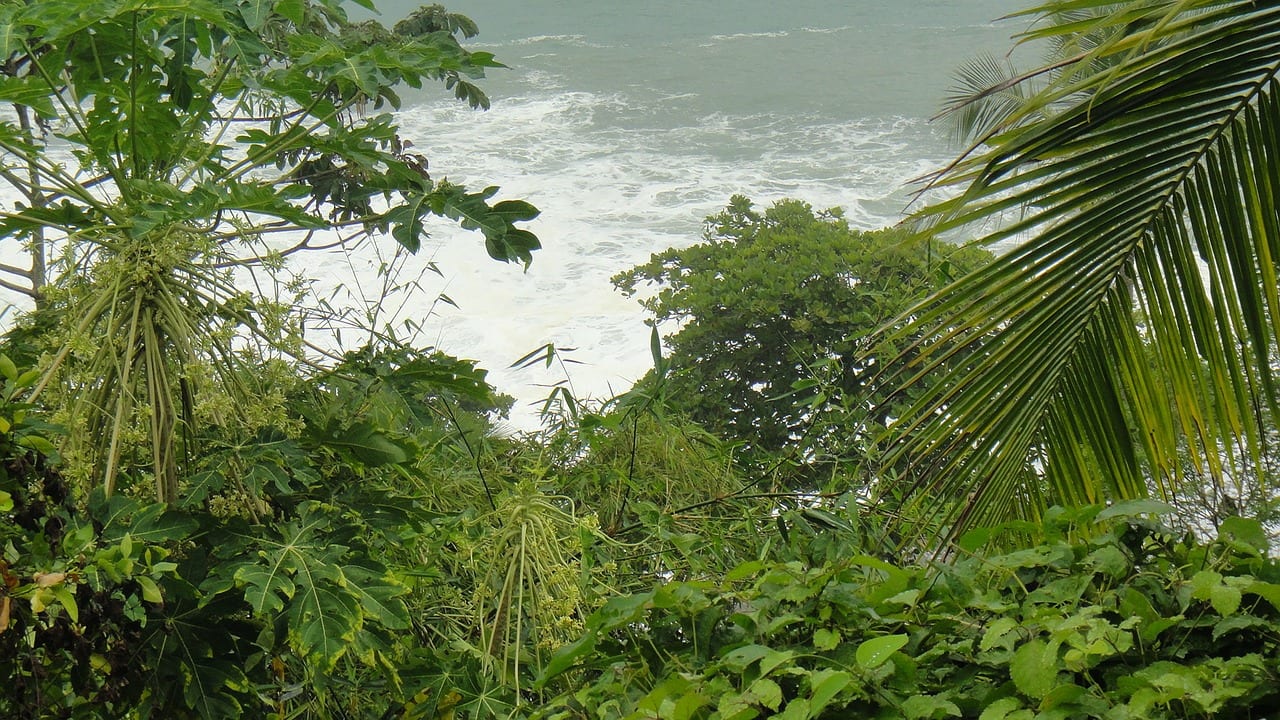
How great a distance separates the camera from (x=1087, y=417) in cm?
161

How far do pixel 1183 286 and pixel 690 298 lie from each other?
5119mm

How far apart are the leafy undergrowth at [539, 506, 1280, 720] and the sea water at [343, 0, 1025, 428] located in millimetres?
10084

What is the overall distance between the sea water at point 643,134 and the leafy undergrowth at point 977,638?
33.1ft

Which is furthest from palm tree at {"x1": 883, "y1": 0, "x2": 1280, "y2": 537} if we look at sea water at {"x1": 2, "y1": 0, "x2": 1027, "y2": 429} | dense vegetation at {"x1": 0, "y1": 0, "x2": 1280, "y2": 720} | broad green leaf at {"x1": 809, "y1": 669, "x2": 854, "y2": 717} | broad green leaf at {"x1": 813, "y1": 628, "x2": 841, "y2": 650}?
sea water at {"x1": 2, "y1": 0, "x2": 1027, "y2": 429}

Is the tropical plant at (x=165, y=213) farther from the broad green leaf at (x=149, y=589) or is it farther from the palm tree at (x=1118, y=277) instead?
the palm tree at (x=1118, y=277)

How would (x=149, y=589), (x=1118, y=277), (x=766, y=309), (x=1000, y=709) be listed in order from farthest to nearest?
(x=766, y=309)
(x=1118, y=277)
(x=149, y=589)
(x=1000, y=709)

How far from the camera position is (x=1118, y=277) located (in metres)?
1.55

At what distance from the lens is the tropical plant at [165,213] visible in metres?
1.41

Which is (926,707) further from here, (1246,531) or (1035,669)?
(1246,531)

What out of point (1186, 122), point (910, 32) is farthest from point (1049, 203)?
point (910, 32)

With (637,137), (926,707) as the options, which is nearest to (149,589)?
(926,707)

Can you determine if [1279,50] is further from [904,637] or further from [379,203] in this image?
[379,203]

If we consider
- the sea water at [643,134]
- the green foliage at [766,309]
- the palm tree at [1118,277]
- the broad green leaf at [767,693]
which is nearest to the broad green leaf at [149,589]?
the broad green leaf at [767,693]

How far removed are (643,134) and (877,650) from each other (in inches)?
806
